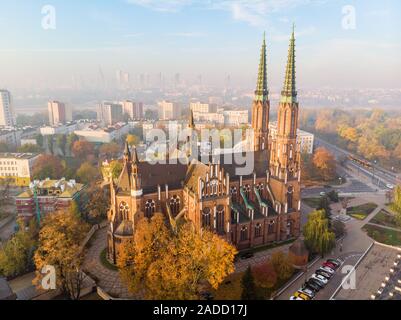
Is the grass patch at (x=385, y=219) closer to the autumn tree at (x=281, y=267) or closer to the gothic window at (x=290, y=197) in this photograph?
the gothic window at (x=290, y=197)

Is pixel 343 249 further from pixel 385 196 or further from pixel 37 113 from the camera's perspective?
pixel 37 113

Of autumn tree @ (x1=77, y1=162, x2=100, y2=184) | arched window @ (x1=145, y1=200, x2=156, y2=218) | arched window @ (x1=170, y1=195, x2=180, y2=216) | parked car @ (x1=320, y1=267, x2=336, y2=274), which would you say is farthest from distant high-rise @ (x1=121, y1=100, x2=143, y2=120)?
parked car @ (x1=320, y1=267, x2=336, y2=274)

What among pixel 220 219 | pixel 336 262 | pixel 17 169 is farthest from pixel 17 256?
pixel 17 169

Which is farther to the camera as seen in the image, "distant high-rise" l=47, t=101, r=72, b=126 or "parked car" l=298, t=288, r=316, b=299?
"distant high-rise" l=47, t=101, r=72, b=126

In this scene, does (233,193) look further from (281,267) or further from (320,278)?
(320,278)

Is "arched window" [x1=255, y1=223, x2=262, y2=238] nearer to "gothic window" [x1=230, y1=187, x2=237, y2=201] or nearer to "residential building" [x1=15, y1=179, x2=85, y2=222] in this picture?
"gothic window" [x1=230, y1=187, x2=237, y2=201]

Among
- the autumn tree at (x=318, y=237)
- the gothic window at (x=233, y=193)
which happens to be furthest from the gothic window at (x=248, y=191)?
the autumn tree at (x=318, y=237)
